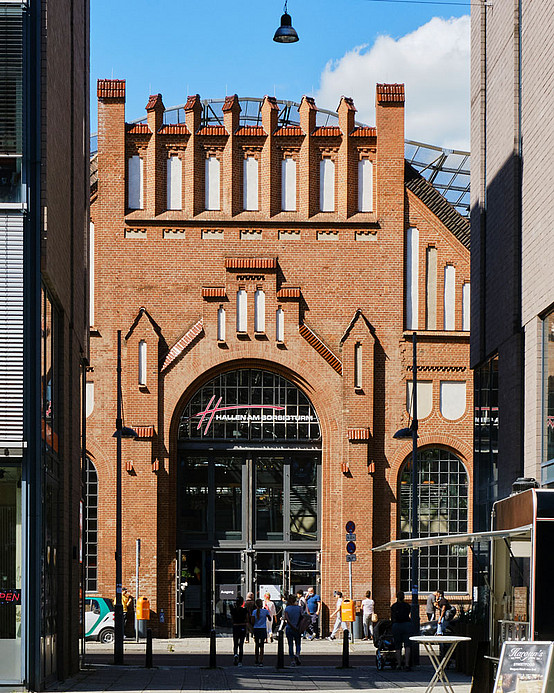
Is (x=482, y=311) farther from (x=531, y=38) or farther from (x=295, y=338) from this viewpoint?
(x=295, y=338)

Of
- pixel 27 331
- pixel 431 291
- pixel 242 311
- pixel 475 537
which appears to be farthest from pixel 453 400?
pixel 27 331

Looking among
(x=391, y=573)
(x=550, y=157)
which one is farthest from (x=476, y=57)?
(x=391, y=573)

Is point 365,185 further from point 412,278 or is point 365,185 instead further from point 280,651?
point 280,651

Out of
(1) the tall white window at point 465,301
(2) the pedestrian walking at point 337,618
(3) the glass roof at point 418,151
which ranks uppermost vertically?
(3) the glass roof at point 418,151

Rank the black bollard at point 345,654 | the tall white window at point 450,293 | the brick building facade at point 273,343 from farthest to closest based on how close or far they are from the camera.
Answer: the tall white window at point 450,293 → the brick building facade at point 273,343 → the black bollard at point 345,654

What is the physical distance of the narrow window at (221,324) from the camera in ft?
139

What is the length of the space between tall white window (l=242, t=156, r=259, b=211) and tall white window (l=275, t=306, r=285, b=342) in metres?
3.61

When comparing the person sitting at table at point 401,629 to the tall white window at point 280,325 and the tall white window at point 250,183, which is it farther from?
the tall white window at point 250,183

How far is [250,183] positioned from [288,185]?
1.25 metres

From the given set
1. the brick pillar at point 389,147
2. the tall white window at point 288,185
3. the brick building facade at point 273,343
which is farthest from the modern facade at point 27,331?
the brick pillar at point 389,147

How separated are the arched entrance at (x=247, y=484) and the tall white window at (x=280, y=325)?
1.28 metres

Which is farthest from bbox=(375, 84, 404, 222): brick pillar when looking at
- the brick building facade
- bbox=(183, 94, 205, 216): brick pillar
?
bbox=(183, 94, 205, 216): brick pillar

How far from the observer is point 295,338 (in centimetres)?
4225

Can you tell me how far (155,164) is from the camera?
141 feet
